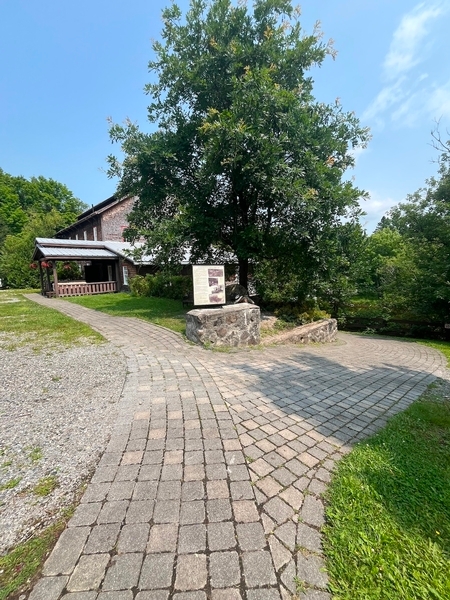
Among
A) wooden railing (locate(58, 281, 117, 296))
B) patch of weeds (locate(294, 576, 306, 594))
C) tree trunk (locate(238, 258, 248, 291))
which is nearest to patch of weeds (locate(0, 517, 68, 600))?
patch of weeds (locate(294, 576, 306, 594))

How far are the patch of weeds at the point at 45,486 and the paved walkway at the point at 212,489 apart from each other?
307mm

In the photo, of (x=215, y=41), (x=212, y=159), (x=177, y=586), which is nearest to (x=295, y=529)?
(x=177, y=586)

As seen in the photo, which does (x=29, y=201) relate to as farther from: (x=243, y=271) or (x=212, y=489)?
(x=212, y=489)

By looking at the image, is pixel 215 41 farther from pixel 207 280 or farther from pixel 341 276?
pixel 341 276

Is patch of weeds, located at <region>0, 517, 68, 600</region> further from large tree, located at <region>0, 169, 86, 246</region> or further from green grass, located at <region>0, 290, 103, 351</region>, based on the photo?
large tree, located at <region>0, 169, 86, 246</region>

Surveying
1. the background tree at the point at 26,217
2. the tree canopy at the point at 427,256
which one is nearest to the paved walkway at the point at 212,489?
the tree canopy at the point at 427,256

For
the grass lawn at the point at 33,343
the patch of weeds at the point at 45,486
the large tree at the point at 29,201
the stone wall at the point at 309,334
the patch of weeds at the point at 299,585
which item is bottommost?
the stone wall at the point at 309,334

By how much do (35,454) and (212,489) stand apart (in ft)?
5.59

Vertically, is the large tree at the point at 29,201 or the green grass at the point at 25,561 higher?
the large tree at the point at 29,201

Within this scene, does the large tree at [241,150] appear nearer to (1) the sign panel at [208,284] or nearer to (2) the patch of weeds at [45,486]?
(1) the sign panel at [208,284]

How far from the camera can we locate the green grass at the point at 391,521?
1.42 metres

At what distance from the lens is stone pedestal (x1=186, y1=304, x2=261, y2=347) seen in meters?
6.26

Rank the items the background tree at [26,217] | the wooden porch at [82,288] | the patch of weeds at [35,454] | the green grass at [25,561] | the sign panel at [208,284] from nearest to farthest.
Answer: the green grass at [25,561] → the patch of weeds at [35,454] → the sign panel at [208,284] → the wooden porch at [82,288] → the background tree at [26,217]

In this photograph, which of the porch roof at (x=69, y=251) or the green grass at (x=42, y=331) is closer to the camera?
the green grass at (x=42, y=331)
